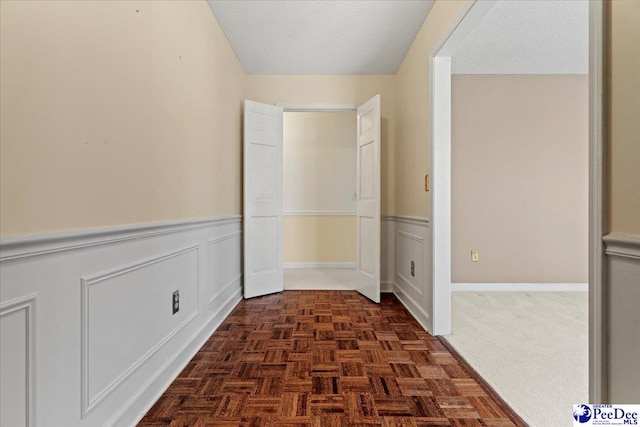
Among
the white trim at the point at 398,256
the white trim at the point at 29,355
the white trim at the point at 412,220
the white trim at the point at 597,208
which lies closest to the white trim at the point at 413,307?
the white trim at the point at 398,256

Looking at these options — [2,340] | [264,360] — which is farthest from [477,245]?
[2,340]

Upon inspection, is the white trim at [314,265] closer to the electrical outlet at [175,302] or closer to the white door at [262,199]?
the white door at [262,199]

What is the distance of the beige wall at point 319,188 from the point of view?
5.19 metres

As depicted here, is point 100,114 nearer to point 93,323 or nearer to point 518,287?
point 93,323

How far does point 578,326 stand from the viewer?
2.54m

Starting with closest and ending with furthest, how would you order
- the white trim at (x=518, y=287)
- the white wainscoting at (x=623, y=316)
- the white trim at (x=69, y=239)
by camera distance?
the white trim at (x=69, y=239), the white wainscoting at (x=623, y=316), the white trim at (x=518, y=287)

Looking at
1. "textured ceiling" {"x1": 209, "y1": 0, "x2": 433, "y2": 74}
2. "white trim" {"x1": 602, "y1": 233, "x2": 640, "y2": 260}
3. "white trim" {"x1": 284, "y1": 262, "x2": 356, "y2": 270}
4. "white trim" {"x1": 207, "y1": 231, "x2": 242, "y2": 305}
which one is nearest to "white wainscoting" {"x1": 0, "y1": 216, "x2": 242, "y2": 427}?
"white trim" {"x1": 207, "y1": 231, "x2": 242, "y2": 305}

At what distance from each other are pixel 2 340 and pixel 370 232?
2921 millimetres

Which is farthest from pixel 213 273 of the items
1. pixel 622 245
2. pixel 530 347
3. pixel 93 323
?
pixel 622 245

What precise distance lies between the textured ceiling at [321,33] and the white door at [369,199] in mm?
464

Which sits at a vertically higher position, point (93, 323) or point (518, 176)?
point (518, 176)

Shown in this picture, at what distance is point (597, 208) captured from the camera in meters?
1.05

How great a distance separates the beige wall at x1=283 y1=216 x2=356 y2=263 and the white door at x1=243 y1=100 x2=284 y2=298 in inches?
59.3

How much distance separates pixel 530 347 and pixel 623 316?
1.38 meters
